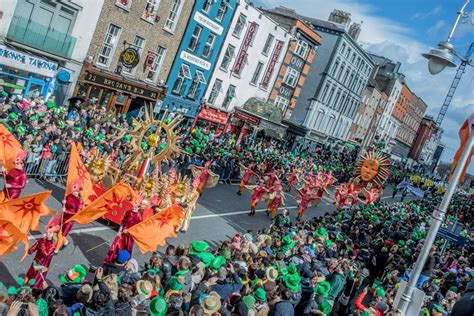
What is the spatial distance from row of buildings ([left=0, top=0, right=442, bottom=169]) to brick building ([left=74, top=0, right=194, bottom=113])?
0.06 m

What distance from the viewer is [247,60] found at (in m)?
37.5

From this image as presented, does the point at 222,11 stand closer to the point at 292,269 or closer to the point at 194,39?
the point at 194,39

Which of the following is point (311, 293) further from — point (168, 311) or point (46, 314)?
point (46, 314)

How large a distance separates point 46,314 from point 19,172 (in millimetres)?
4729

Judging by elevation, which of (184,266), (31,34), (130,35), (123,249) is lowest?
(123,249)

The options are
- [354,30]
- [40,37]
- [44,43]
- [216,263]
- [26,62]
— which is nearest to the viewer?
[216,263]

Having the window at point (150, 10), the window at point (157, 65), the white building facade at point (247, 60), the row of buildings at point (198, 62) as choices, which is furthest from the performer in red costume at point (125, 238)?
the white building facade at point (247, 60)

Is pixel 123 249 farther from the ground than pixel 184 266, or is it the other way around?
pixel 184 266

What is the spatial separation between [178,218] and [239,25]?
1069 inches

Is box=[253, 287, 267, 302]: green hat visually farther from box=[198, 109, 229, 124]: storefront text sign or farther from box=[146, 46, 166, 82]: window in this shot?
box=[198, 109, 229, 124]: storefront text sign

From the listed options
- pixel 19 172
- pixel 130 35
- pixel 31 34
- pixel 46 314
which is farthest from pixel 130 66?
pixel 46 314

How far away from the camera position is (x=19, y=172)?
9.00m

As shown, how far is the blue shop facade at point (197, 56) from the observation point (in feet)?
98.6

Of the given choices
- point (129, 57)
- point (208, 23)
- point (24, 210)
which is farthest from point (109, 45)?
point (24, 210)
